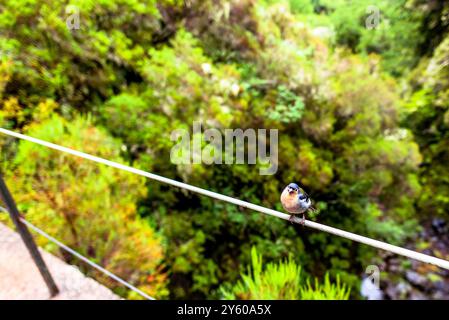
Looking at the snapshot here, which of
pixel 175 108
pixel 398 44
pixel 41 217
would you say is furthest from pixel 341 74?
pixel 41 217

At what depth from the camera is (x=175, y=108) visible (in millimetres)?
4523

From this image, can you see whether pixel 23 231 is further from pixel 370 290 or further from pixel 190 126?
pixel 370 290

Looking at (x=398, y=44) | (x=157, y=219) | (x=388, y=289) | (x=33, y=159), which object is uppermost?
(x=398, y=44)

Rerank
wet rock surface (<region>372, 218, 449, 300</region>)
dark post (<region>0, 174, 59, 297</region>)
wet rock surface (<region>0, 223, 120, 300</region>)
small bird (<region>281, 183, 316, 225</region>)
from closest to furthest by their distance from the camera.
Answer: small bird (<region>281, 183, 316, 225</region>), dark post (<region>0, 174, 59, 297</region>), wet rock surface (<region>0, 223, 120, 300</region>), wet rock surface (<region>372, 218, 449, 300</region>)

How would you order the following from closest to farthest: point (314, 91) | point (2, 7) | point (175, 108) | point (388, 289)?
point (2, 7)
point (175, 108)
point (314, 91)
point (388, 289)

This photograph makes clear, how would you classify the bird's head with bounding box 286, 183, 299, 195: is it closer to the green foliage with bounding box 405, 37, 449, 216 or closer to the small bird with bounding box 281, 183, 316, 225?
the small bird with bounding box 281, 183, 316, 225

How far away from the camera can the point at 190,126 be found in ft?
14.7

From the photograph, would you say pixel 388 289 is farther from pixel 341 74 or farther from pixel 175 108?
pixel 175 108

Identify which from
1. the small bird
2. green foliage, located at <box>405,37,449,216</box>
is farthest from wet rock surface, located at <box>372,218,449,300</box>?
the small bird

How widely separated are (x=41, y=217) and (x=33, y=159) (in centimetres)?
60

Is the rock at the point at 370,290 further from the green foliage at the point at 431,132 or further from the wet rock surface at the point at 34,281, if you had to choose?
the wet rock surface at the point at 34,281

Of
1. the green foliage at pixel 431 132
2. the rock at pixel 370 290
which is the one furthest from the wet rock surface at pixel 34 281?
the green foliage at pixel 431 132

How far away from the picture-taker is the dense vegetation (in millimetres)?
3359
